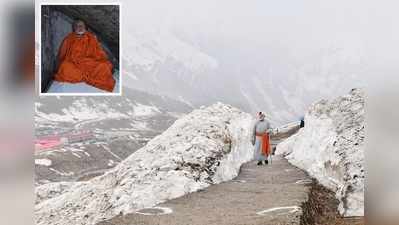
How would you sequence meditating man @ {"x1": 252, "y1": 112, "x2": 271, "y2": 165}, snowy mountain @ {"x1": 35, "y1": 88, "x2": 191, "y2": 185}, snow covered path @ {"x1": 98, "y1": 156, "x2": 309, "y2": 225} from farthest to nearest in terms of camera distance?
meditating man @ {"x1": 252, "y1": 112, "x2": 271, "y2": 165}, snowy mountain @ {"x1": 35, "y1": 88, "x2": 191, "y2": 185}, snow covered path @ {"x1": 98, "y1": 156, "x2": 309, "y2": 225}

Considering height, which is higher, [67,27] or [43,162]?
[67,27]

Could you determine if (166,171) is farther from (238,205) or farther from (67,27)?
(67,27)

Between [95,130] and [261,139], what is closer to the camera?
[95,130]

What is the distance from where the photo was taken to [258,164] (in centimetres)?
441

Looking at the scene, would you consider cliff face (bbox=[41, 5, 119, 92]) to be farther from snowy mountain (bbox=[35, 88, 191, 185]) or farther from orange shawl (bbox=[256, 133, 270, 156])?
orange shawl (bbox=[256, 133, 270, 156])

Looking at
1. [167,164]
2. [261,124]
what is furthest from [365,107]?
[167,164]

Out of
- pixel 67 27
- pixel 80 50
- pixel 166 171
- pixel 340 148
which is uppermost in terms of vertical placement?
pixel 67 27

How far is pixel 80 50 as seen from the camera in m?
4.28

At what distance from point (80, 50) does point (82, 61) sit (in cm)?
7

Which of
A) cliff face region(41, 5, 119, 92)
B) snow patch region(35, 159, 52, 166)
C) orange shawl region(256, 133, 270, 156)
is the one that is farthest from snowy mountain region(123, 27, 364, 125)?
snow patch region(35, 159, 52, 166)

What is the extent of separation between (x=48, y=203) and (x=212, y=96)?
117 centimetres

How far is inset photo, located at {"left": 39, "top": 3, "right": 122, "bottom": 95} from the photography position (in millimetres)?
4223

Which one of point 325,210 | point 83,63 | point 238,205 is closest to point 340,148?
point 325,210

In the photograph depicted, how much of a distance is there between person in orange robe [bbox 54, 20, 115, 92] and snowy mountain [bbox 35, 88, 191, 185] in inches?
4.3
